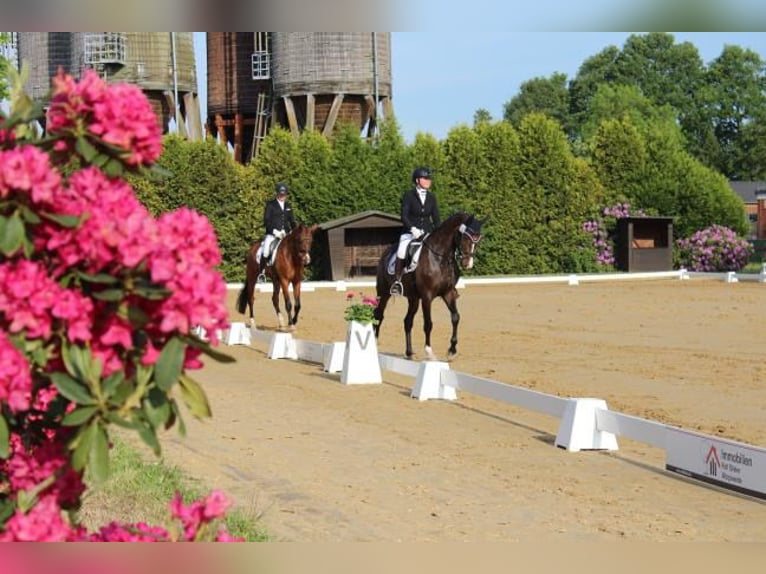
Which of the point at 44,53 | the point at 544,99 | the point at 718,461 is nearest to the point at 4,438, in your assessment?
the point at 718,461

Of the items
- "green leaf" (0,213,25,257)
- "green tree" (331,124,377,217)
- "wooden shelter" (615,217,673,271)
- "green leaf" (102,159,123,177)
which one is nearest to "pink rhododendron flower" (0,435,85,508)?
"green leaf" (0,213,25,257)

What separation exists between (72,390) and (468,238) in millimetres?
12508

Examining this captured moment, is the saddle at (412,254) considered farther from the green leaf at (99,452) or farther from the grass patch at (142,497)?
the green leaf at (99,452)

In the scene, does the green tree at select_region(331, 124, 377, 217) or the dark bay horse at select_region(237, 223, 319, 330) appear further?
the green tree at select_region(331, 124, 377, 217)

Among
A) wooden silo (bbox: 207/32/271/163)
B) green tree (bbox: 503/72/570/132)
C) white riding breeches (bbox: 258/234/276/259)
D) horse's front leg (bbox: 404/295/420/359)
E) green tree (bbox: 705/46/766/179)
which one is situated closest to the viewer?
horse's front leg (bbox: 404/295/420/359)

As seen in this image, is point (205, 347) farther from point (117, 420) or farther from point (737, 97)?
point (737, 97)

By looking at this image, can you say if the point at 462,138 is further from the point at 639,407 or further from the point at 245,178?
Result: the point at 639,407

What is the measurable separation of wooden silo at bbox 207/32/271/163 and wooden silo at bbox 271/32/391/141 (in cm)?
238

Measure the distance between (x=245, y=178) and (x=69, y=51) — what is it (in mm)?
18534

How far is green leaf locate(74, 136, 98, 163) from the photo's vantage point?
312 centimetres

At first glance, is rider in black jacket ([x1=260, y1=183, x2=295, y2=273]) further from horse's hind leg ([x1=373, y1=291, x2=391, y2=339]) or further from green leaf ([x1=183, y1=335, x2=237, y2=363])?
green leaf ([x1=183, y1=335, x2=237, y2=363])

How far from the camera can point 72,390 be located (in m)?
2.91

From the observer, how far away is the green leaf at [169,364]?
2.87 metres

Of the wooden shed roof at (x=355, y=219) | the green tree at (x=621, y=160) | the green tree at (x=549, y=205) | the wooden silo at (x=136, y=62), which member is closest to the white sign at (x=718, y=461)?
the wooden shed roof at (x=355, y=219)
